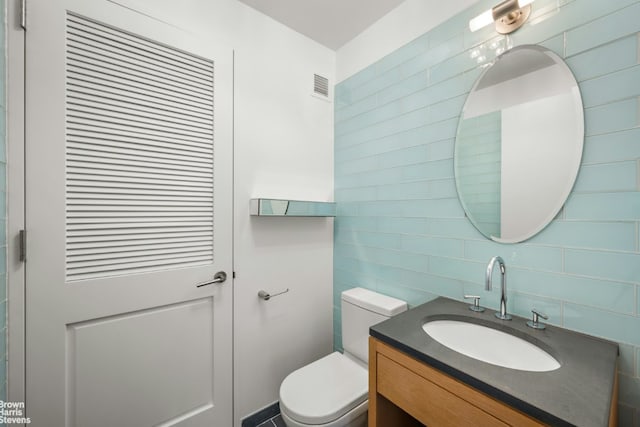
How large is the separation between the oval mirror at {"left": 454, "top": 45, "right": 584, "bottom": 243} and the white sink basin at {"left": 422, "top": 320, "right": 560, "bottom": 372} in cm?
39

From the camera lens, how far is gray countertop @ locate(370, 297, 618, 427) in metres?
0.59

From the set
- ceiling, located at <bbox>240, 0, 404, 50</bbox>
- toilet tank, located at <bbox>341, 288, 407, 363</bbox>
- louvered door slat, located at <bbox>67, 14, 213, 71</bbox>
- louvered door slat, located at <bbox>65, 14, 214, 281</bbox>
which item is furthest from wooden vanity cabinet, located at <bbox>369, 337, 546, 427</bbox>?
ceiling, located at <bbox>240, 0, 404, 50</bbox>

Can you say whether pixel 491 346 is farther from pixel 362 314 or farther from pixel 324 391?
pixel 324 391

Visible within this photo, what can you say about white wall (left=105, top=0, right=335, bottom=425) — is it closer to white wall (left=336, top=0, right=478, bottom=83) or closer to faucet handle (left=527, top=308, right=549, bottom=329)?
white wall (left=336, top=0, right=478, bottom=83)

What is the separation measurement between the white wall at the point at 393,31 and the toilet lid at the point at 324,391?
185cm

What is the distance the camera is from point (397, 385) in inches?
35.4

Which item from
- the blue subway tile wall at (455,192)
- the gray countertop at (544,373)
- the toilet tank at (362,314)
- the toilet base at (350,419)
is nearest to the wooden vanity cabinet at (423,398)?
the gray countertop at (544,373)

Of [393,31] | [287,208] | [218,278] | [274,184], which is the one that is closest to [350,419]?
[218,278]

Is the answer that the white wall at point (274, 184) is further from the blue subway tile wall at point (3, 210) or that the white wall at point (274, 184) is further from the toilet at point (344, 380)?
the blue subway tile wall at point (3, 210)

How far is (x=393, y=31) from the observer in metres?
1.56

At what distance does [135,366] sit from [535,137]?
6.51 feet

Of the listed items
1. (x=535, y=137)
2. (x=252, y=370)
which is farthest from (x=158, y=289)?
(x=535, y=137)

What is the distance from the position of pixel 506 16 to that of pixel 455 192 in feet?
2.44

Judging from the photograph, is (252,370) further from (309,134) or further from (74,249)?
(309,134)
